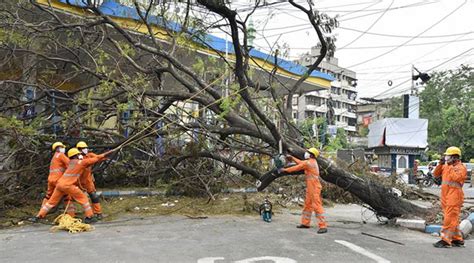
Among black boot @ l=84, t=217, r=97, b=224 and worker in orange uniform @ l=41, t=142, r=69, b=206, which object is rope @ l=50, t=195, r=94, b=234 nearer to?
black boot @ l=84, t=217, r=97, b=224

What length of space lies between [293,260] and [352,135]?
68.9m

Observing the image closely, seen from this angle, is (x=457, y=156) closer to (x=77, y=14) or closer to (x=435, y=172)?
(x=435, y=172)

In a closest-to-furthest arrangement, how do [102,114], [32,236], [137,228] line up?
1. [32,236]
2. [137,228]
3. [102,114]

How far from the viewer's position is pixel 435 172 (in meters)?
7.70

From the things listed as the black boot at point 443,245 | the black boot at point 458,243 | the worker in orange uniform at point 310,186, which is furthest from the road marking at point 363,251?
the black boot at point 458,243

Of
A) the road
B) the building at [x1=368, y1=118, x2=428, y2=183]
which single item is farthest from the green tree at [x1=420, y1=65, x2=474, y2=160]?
the road

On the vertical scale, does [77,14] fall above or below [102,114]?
above

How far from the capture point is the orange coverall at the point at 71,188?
8.22 meters

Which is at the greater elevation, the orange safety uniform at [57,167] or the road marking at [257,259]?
the orange safety uniform at [57,167]

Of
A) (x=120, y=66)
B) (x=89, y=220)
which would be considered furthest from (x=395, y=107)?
(x=89, y=220)

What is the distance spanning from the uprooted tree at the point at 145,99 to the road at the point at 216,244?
5.67 feet

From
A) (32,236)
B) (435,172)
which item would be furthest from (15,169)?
(435,172)

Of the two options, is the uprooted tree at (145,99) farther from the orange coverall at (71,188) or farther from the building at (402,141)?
the building at (402,141)

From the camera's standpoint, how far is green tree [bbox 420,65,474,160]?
3603 centimetres
